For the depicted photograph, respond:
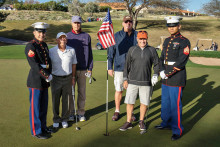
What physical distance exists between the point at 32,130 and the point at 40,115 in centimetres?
29

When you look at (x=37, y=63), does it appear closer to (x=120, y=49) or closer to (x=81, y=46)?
(x=81, y=46)

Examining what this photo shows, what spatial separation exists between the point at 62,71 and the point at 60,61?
198mm

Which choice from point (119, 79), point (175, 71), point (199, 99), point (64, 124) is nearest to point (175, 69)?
point (175, 71)

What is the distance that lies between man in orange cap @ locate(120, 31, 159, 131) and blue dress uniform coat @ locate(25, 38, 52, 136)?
1.54 meters

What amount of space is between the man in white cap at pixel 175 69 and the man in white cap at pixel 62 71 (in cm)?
182

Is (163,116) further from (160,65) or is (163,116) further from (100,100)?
(100,100)

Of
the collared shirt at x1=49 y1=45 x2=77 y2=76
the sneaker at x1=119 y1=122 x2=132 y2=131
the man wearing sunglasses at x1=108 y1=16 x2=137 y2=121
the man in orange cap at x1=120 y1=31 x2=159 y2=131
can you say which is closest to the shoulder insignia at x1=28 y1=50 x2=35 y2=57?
the collared shirt at x1=49 y1=45 x2=77 y2=76

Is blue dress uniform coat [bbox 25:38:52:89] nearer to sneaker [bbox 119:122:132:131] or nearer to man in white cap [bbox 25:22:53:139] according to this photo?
man in white cap [bbox 25:22:53:139]

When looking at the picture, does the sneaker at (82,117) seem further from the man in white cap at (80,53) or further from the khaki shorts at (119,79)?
the khaki shorts at (119,79)

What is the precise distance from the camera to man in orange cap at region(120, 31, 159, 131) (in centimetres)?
435

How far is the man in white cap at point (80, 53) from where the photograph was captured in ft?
16.0

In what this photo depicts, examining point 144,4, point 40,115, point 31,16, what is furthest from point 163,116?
point 31,16

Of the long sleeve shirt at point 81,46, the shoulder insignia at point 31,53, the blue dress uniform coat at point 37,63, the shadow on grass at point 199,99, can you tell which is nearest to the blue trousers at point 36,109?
the blue dress uniform coat at point 37,63

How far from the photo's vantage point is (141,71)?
4379 millimetres
